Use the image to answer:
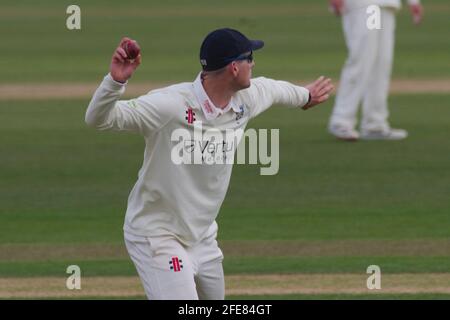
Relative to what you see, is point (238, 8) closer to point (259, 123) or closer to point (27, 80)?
point (27, 80)

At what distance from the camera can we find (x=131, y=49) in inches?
284

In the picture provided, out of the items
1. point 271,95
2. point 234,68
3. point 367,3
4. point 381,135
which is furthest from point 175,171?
point 381,135

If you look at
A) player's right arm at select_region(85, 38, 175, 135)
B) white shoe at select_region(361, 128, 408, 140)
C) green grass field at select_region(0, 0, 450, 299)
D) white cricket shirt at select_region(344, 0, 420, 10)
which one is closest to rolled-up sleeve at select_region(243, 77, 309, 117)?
player's right arm at select_region(85, 38, 175, 135)

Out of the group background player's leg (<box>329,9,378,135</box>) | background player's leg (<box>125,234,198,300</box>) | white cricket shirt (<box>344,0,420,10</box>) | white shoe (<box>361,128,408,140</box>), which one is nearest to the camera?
background player's leg (<box>125,234,198,300</box>)

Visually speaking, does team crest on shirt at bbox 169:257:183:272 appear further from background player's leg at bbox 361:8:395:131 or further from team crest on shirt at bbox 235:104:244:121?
background player's leg at bbox 361:8:395:131

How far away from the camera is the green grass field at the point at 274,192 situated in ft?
36.6

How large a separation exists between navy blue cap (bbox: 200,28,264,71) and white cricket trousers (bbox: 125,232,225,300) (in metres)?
0.96

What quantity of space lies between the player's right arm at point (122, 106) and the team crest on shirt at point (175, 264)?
0.69 metres

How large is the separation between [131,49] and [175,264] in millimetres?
1186

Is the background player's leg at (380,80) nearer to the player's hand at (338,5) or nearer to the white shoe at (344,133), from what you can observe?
the white shoe at (344,133)

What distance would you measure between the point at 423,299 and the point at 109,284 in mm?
2303

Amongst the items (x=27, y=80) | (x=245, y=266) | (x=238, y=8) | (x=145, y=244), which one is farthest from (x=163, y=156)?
(x=238, y=8)

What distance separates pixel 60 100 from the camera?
843 inches

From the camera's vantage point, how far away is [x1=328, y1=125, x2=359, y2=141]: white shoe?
→ 1670cm
